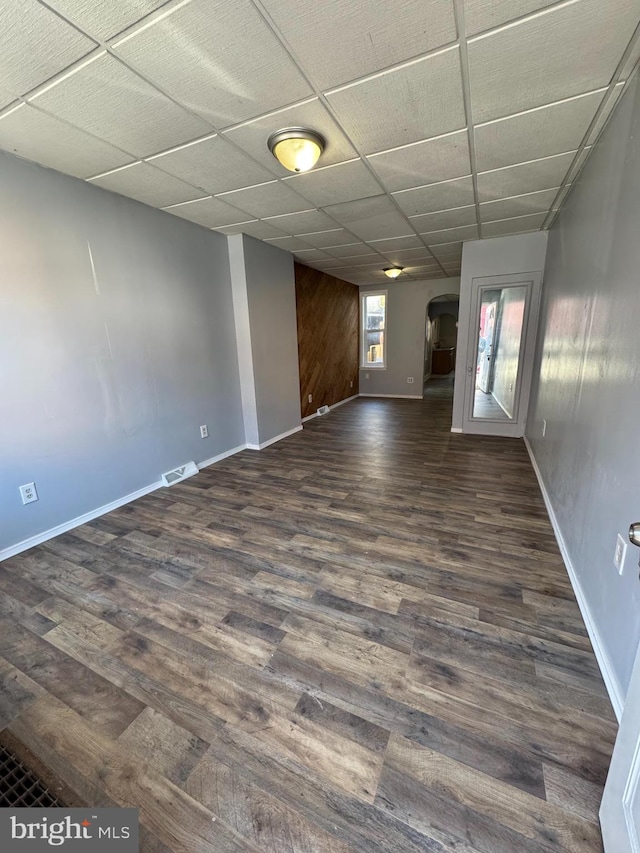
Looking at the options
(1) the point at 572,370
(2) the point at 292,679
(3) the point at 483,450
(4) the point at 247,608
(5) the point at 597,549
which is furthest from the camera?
(3) the point at 483,450

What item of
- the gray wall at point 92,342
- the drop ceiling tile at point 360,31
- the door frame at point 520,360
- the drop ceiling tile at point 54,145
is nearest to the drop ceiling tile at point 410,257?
the door frame at point 520,360

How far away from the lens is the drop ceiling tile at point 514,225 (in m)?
3.44

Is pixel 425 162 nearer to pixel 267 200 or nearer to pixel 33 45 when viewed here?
pixel 267 200

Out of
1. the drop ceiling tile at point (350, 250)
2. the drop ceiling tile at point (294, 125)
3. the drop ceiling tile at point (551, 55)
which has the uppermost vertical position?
the drop ceiling tile at point (350, 250)

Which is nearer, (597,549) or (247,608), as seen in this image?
(597,549)

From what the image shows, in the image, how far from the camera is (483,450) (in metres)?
4.07

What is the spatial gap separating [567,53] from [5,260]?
3.17 metres

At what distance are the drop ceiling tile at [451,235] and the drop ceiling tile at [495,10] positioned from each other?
2594mm

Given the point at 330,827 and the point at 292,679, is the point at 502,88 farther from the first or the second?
the point at 330,827

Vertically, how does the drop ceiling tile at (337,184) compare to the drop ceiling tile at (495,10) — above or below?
above

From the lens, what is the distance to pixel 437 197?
9.40 feet

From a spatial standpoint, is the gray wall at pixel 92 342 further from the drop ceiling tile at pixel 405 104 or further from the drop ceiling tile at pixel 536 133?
the drop ceiling tile at pixel 536 133

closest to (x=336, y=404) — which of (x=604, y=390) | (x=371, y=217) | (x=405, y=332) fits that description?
(x=405, y=332)

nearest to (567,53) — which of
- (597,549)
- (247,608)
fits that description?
(597,549)
